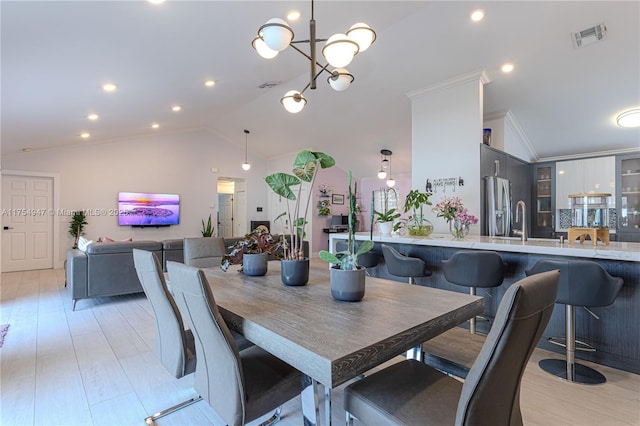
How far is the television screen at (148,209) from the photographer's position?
7.12 meters

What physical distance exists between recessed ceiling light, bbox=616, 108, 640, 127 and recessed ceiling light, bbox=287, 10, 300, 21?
450 centimetres

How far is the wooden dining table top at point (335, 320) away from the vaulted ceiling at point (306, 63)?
2378 millimetres

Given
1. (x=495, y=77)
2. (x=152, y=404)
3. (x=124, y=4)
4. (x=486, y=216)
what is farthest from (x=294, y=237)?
(x=495, y=77)

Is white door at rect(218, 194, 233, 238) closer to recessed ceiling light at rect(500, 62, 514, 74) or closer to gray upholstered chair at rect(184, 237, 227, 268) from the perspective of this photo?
gray upholstered chair at rect(184, 237, 227, 268)

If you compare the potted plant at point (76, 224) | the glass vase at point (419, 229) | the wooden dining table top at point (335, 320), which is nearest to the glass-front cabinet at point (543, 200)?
the glass vase at point (419, 229)

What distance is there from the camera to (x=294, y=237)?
5.92ft

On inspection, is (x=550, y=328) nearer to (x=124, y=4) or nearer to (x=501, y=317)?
(x=501, y=317)

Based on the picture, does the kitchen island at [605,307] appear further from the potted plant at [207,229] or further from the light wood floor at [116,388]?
the potted plant at [207,229]

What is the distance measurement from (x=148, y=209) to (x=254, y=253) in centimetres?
654

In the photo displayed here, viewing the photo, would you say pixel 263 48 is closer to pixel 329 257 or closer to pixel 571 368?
pixel 329 257

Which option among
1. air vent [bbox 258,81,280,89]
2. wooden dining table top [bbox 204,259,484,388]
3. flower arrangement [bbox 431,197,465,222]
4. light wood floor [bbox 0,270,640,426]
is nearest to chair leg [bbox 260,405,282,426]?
light wood floor [bbox 0,270,640,426]

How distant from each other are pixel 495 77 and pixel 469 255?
284cm

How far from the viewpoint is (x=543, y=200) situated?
17.8ft

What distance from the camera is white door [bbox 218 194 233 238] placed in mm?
9734
